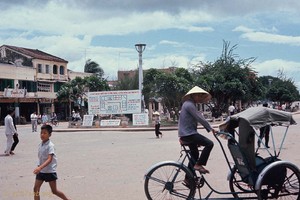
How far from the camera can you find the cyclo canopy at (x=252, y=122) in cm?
660

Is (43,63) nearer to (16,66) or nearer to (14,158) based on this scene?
(16,66)

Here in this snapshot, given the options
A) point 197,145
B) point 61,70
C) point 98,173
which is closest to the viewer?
point 197,145

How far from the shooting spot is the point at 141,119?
34.6 meters

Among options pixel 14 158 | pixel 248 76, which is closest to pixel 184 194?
pixel 14 158

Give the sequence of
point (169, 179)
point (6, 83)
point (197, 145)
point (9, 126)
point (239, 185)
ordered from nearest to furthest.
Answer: point (169, 179) → point (197, 145) → point (239, 185) → point (9, 126) → point (6, 83)

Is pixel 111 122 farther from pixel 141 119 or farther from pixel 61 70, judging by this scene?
pixel 61 70

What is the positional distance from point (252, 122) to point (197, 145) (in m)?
0.96

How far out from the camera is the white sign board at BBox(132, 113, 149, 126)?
34.5 m

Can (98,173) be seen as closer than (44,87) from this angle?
Yes

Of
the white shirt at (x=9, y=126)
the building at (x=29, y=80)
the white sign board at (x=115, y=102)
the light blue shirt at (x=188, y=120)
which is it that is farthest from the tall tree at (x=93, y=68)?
the light blue shirt at (x=188, y=120)

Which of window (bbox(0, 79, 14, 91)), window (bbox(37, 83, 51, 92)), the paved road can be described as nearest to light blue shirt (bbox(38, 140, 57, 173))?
the paved road

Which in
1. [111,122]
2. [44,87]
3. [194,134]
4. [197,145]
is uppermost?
[44,87]

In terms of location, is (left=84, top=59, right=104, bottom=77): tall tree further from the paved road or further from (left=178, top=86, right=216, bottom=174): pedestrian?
(left=178, top=86, right=216, bottom=174): pedestrian

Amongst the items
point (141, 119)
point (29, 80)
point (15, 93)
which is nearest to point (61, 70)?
point (29, 80)
